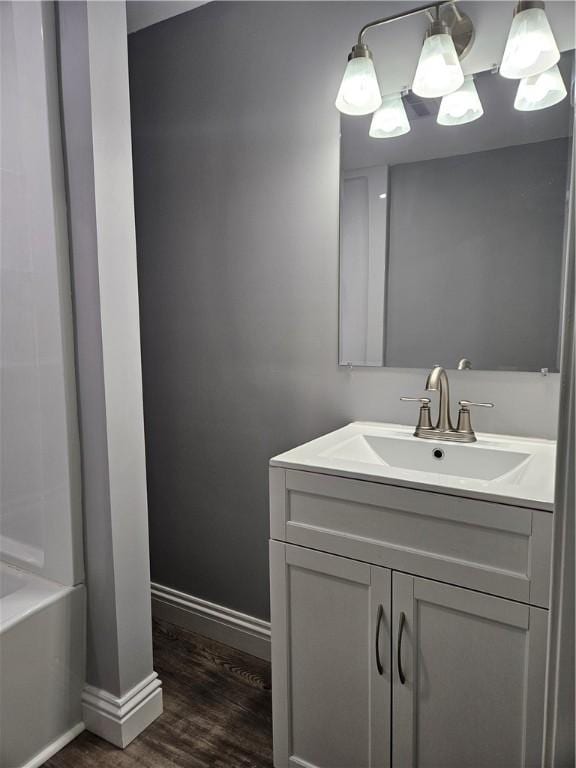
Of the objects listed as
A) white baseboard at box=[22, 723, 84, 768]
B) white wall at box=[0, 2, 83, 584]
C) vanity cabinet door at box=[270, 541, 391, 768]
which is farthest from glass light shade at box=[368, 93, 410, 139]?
white baseboard at box=[22, 723, 84, 768]

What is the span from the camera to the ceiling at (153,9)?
6.74ft

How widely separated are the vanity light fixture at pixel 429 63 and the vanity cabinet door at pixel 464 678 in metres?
1.33

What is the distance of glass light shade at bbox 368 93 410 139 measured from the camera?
169cm

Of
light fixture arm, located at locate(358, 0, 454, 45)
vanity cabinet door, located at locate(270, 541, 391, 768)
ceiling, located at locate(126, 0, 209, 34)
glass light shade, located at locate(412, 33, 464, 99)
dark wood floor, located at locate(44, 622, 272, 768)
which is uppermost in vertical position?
ceiling, located at locate(126, 0, 209, 34)

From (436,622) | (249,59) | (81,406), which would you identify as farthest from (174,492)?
(249,59)

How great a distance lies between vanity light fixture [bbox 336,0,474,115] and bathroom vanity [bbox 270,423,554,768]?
40.0 inches

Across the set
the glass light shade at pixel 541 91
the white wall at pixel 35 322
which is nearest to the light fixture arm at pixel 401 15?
the glass light shade at pixel 541 91

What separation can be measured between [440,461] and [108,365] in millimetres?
1002

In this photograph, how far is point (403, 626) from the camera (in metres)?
1.31

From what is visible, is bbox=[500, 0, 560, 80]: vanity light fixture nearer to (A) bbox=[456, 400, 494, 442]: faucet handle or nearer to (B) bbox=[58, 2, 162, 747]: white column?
(A) bbox=[456, 400, 494, 442]: faucet handle

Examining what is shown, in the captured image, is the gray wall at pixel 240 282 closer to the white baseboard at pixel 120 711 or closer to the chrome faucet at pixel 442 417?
the chrome faucet at pixel 442 417

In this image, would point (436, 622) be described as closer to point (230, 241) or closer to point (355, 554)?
point (355, 554)

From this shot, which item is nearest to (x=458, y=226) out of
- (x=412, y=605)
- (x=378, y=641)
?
(x=412, y=605)

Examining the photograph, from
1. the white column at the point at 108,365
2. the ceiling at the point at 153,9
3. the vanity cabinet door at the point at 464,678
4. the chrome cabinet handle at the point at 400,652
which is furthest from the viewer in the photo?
the ceiling at the point at 153,9
